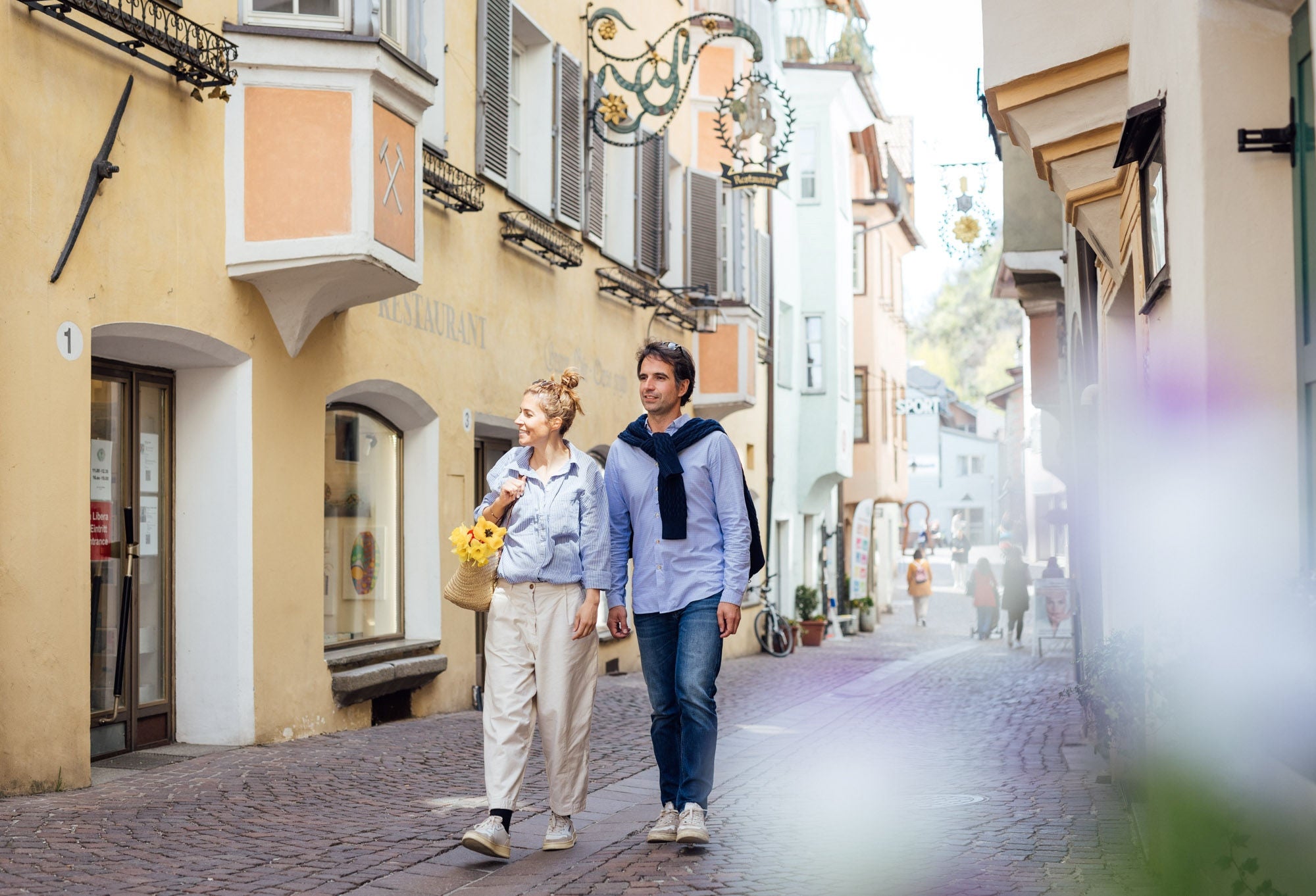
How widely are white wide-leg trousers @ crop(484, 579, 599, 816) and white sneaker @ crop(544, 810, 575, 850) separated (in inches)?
6.1

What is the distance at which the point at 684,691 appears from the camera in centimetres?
612

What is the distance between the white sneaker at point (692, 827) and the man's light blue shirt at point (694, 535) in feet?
2.48

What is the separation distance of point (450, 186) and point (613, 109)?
343 centimetres

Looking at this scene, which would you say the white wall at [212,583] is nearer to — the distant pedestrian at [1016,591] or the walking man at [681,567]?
the walking man at [681,567]

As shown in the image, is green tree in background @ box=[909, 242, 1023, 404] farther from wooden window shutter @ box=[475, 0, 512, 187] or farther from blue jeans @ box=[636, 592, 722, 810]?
blue jeans @ box=[636, 592, 722, 810]

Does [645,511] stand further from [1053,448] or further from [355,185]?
[1053,448]

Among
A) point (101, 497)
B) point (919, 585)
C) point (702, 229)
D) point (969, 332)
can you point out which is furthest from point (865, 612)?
point (969, 332)

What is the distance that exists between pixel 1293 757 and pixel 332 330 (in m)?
7.76

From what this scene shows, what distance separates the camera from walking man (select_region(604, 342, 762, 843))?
242 inches

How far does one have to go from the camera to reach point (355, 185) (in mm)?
9484

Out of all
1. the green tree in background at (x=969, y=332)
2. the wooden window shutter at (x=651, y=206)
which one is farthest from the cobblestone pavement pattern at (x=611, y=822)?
the green tree in background at (x=969, y=332)

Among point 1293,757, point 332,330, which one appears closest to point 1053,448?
point 332,330

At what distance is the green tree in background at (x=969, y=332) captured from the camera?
86.1 meters

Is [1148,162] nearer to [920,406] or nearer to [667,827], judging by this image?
[667,827]
